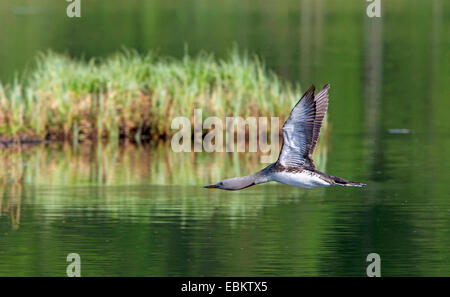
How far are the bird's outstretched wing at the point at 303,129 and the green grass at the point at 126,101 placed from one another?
32.8ft

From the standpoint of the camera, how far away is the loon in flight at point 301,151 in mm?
14203

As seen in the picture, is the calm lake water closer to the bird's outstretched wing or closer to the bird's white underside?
the bird's white underside

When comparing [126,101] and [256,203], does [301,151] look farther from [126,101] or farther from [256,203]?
[126,101]

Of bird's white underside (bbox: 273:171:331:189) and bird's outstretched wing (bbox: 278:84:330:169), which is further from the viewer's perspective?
bird's white underside (bbox: 273:171:331:189)

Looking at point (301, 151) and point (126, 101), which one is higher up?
point (126, 101)

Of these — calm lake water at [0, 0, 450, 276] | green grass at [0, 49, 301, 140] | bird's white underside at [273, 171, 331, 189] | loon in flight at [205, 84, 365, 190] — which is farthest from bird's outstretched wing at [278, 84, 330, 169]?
green grass at [0, 49, 301, 140]

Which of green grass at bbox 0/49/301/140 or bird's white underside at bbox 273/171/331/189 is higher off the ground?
green grass at bbox 0/49/301/140

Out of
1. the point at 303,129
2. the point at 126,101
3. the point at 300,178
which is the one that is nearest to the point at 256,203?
the point at 300,178

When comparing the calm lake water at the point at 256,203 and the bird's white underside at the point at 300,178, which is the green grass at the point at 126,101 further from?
the bird's white underside at the point at 300,178

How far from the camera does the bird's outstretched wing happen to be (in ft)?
46.5

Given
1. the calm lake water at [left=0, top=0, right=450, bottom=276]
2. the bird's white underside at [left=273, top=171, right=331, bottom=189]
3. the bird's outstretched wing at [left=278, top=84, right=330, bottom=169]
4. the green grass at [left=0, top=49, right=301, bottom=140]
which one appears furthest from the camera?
the green grass at [left=0, top=49, right=301, bottom=140]

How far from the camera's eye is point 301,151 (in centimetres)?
1454

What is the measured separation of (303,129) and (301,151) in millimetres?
308
